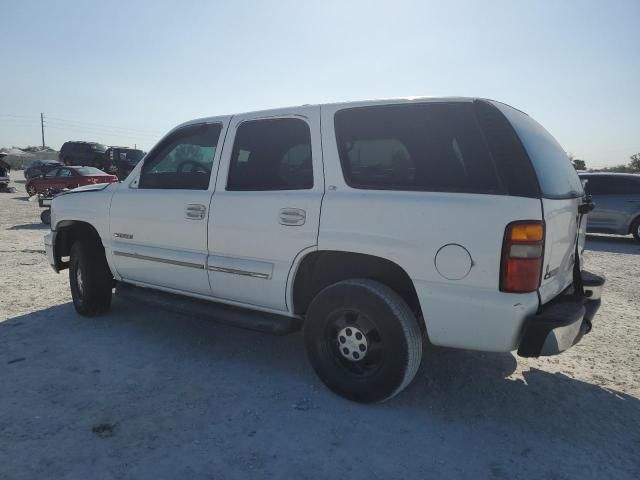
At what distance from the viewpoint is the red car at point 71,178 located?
15648 mm

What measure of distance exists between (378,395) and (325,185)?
4.65ft

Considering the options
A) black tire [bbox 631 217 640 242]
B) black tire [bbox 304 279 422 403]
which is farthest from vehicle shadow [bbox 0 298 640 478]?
black tire [bbox 631 217 640 242]

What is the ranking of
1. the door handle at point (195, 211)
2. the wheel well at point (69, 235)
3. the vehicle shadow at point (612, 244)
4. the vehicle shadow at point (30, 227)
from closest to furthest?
the door handle at point (195, 211)
the wheel well at point (69, 235)
the vehicle shadow at point (612, 244)
the vehicle shadow at point (30, 227)

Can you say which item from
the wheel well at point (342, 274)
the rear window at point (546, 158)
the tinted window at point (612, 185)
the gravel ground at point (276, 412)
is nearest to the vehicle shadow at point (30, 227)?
the gravel ground at point (276, 412)

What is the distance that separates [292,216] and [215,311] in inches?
43.2

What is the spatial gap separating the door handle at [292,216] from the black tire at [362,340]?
1.65 ft

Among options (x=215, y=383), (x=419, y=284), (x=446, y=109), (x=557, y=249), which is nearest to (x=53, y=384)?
(x=215, y=383)

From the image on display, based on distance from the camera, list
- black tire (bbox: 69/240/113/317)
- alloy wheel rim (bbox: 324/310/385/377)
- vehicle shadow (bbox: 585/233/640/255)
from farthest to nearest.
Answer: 1. vehicle shadow (bbox: 585/233/640/255)
2. black tire (bbox: 69/240/113/317)
3. alloy wheel rim (bbox: 324/310/385/377)

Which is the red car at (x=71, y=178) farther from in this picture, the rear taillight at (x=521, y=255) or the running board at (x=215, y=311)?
the rear taillight at (x=521, y=255)

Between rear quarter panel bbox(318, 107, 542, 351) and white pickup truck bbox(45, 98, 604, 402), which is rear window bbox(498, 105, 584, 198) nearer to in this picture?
white pickup truck bbox(45, 98, 604, 402)

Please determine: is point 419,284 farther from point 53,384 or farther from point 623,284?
Result: point 623,284

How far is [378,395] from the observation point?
293cm

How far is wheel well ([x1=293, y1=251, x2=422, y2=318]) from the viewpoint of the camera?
307cm

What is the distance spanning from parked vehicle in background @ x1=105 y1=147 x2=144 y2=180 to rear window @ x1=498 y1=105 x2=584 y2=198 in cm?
2242
